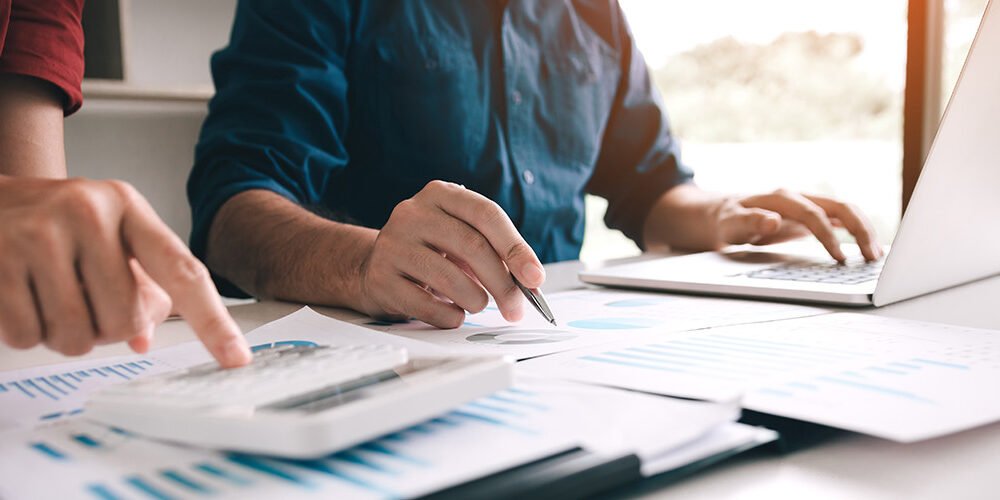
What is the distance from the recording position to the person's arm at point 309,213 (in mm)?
569

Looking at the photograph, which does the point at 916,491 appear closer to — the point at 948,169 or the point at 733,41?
the point at 948,169

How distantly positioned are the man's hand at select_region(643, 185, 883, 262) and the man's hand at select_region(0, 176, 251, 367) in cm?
69

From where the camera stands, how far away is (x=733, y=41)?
4012mm

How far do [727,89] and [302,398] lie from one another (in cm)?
425

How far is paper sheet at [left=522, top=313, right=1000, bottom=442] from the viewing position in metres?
0.32

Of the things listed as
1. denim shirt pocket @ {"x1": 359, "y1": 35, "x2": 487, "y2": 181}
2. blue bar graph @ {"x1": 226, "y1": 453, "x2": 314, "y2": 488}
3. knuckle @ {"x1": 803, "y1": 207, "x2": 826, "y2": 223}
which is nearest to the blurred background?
denim shirt pocket @ {"x1": 359, "y1": 35, "x2": 487, "y2": 181}

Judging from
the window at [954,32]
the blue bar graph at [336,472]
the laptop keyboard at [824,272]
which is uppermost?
the window at [954,32]

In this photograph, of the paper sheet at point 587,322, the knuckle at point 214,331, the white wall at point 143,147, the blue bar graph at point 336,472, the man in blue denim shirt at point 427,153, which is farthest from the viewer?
the white wall at point 143,147

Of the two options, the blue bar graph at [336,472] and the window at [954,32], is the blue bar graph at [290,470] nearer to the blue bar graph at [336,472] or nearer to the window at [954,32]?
the blue bar graph at [336,472]

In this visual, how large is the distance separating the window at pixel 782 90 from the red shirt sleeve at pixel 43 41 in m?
2.70

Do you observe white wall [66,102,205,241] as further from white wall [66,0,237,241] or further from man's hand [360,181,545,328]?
man's hand [360,181,545,328]

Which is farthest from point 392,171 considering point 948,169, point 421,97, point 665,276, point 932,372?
point 932,372

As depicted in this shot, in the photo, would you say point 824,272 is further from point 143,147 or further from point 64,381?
point 143,147

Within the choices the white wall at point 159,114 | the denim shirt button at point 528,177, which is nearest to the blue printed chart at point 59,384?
the denim shirt button at point 528,177
